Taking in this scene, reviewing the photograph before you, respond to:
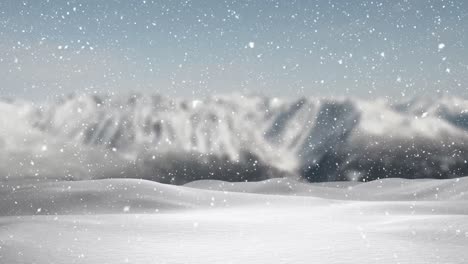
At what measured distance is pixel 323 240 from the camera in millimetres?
6570

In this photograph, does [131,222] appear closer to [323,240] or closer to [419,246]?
[323,240]

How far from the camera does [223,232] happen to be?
7227mm

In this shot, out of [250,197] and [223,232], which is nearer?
[223,232]

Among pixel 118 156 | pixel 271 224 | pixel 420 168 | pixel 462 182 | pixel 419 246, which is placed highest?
pixel 118 156

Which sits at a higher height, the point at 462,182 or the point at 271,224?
the point at 462,182

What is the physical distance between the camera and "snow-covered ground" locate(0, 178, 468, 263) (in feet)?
18.0

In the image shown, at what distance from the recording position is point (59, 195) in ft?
43.3

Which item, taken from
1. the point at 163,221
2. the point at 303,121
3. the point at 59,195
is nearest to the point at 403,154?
the point at 303,121

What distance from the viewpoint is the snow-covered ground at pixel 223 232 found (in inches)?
217

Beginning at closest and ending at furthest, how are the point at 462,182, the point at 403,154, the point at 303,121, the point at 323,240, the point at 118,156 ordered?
the point at 323,240, the point at 462,182, the point at 118,156, the point at 403,154, the point at 303,121

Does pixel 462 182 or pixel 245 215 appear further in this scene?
pixel 462 182

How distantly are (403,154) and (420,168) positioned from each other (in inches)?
62.0

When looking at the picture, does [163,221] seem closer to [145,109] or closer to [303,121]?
[145,109]

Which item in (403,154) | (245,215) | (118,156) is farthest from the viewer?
(403,154)
